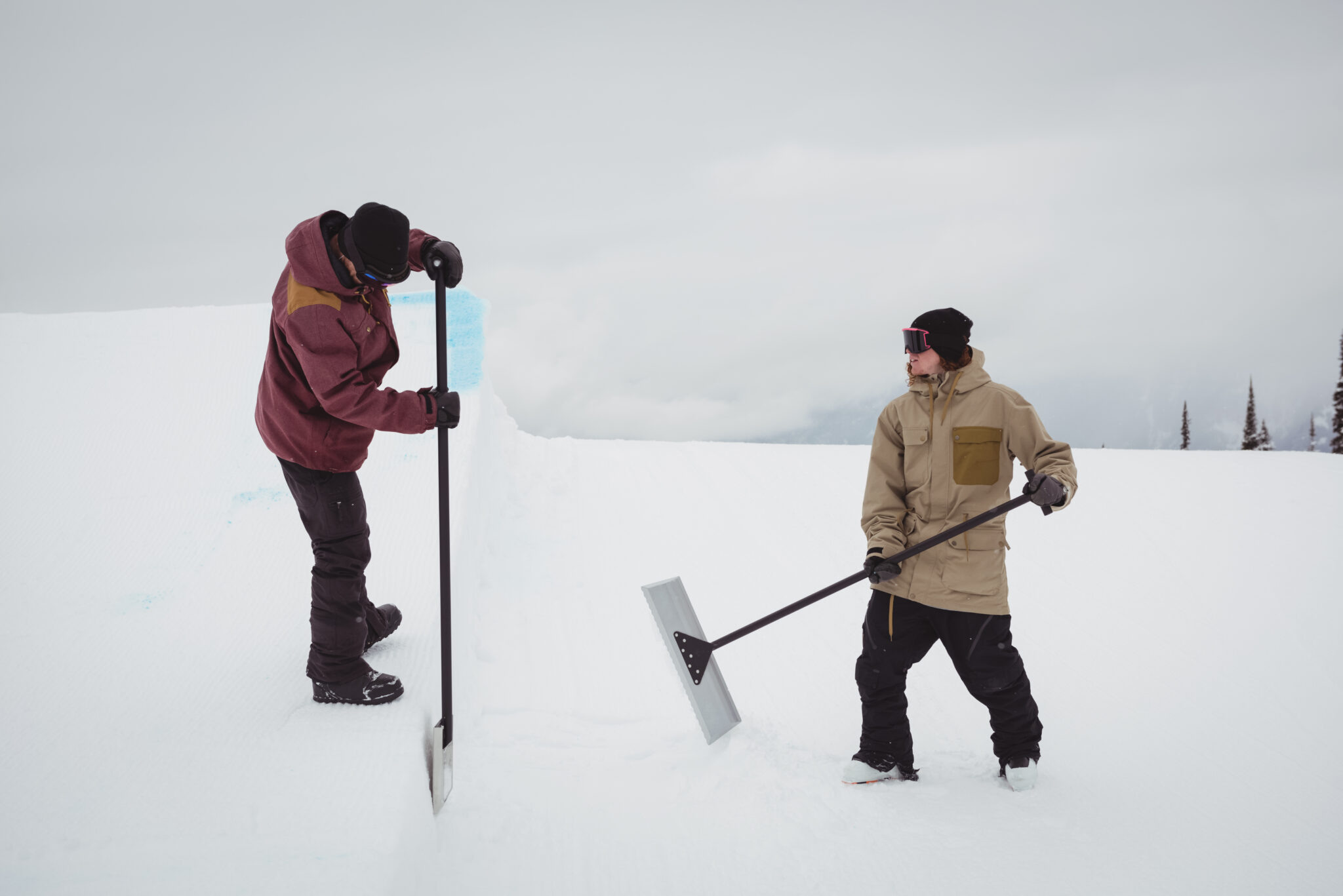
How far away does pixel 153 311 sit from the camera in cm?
550

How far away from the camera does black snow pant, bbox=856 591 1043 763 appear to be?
87.4 inches

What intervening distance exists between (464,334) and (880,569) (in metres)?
3.91

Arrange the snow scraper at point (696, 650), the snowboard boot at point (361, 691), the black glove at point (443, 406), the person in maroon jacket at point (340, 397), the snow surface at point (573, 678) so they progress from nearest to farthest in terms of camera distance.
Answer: the snow surface at point (573, 678) → the person in maroon jacket at point (340, 397) → the black glove at point (443, 406) → the snowboard boot at point (361, 691) → the snow scraper at point (696, 650)

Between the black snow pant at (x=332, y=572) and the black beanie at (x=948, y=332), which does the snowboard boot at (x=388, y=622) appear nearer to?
the black snow pant at (x=332, y=572)

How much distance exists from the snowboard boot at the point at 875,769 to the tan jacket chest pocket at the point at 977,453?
94cm

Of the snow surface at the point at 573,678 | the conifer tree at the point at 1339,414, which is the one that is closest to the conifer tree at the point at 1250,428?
the conifer tree at the point at 1339,414

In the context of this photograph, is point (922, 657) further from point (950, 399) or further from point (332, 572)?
point (332, 572)

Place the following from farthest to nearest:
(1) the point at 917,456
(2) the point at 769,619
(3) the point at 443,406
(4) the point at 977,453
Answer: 1. (2) the point at 769,619
2. (1) the point at 917,456
3. (4) the point at 977,453
4. (3) the point at 443,406

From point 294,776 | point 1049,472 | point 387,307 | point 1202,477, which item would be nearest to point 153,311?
point 387,307

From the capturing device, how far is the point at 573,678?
312 centimetres

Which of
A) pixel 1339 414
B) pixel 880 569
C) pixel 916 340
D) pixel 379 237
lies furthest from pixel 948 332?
pixel 1339 414

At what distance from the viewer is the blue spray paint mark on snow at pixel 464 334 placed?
4.90 m

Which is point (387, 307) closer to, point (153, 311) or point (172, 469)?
point (172, 469)

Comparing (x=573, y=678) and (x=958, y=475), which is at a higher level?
(x=958, y=475)
